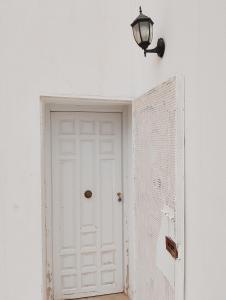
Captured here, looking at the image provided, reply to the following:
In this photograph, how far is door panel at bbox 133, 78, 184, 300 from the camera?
1.62m

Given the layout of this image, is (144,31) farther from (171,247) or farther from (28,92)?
(171,247)

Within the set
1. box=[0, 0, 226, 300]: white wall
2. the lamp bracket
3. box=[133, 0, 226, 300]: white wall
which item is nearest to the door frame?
box=[0, 0, 226, 300]: white wall

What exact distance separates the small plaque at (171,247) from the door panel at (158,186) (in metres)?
0.03

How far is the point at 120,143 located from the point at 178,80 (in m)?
1.44

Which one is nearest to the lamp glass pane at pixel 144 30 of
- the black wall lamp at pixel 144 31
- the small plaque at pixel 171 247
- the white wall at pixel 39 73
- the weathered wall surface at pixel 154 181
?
the black wall lamp at pixel 144 31

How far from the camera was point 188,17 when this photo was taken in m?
1.53

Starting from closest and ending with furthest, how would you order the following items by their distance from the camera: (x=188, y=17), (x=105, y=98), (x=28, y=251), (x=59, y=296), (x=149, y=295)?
(x=188, y=17) < (x=149, y=295) < (x=28, y=251) < (x=105, y=98) < (x=59, y=296)

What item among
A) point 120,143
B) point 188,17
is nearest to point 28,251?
point 120,143

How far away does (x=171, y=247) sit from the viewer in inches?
66.8

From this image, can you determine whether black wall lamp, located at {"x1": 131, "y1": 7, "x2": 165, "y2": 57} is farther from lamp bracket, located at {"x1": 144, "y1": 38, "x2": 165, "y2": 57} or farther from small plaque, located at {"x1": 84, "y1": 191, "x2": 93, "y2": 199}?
small plaque, located at {"x1": 84, "y1": 191, "x2": 93, "y2": 199}

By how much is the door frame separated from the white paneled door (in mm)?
49

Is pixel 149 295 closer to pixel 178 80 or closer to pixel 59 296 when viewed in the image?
pixel 59 296

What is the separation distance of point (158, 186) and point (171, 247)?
0.43m

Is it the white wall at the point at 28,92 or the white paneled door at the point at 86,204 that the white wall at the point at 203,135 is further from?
the white paneled door at the point at 86,204
